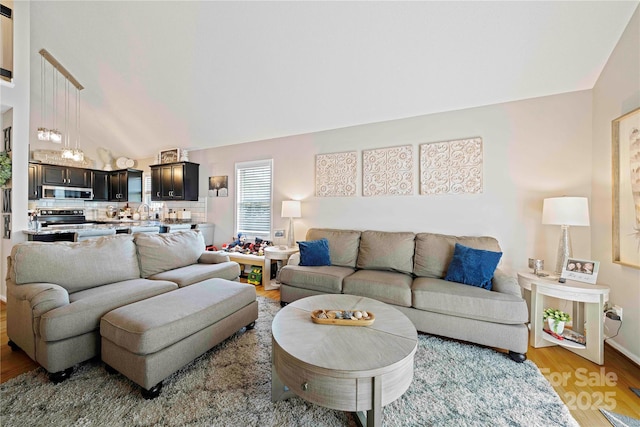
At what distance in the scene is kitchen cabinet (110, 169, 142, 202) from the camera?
5.81 meters

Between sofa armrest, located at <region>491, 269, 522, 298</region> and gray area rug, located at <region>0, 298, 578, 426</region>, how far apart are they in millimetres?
560

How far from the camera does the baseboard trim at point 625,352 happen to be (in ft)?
6.41

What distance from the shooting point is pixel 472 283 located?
239cm

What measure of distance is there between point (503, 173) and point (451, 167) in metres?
0.55

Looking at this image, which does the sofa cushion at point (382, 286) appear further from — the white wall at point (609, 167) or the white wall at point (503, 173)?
the white wall at point (609, 167)

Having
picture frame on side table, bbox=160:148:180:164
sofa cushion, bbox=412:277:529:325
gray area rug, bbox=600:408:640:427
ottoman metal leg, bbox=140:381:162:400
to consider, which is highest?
picture frame on side table, bbox=160:148:180:164

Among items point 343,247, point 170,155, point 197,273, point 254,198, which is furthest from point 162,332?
point 170,155

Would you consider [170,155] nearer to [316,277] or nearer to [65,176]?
[65,176]

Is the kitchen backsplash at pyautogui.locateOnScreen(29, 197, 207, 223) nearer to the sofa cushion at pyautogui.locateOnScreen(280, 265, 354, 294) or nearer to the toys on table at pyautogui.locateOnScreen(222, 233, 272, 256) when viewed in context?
the toys on table at pyautogui.locateOnScreen(222, 233, 272, 256)

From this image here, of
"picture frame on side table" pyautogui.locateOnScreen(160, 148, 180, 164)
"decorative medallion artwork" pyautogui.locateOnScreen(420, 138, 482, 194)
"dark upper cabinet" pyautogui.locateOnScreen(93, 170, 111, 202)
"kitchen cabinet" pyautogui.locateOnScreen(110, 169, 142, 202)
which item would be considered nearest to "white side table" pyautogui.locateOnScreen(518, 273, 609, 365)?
"decorative medallion artwork" pyautogui.locateOnScreen(420, 138, 482, 194)

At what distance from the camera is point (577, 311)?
2.29m

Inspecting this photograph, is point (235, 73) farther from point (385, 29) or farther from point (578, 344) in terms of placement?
point (578, 344)

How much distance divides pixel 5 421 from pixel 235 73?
3661 mm

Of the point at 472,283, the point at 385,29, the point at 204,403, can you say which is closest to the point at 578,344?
the point at 472,283
